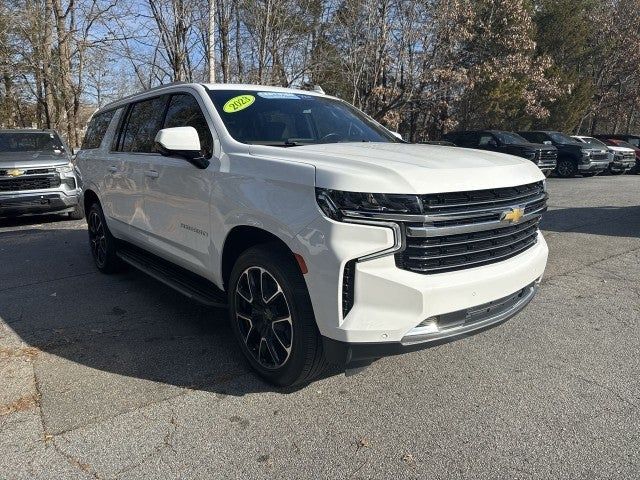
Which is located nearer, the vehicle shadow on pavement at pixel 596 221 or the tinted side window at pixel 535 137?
the vehicle shadow on pavement at pixel 596 221

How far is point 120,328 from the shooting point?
166 inches

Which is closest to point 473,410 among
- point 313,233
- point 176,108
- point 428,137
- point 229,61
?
point 313,233

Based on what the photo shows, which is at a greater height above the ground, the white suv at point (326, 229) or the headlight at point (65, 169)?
the white suv at point (326, 229)

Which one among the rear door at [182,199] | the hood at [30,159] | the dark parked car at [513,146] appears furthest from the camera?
the dark parked car at [513,146]

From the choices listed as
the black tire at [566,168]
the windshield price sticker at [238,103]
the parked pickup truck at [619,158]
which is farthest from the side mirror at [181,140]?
the parked pickup truck at [619,158]

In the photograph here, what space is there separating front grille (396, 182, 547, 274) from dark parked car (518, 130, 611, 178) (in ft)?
60.6

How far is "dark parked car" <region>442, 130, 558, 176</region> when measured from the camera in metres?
17.8

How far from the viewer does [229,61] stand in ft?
57.3

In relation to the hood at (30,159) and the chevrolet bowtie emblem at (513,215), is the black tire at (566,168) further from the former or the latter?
the chevrolet bowtie emblem at (513,215)

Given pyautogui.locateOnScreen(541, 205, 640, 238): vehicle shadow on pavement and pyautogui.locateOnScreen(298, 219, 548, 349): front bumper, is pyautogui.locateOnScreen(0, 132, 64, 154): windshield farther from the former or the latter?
pyautogui.locateOnScreen(541, 205, 640, 238): vehicle shadow on pavement

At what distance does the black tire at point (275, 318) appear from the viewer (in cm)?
Result: 285

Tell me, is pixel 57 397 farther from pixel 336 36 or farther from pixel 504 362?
pixel 336 36

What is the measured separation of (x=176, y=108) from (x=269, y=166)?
5.30ft

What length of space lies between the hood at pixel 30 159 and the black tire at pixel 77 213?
88 cm
